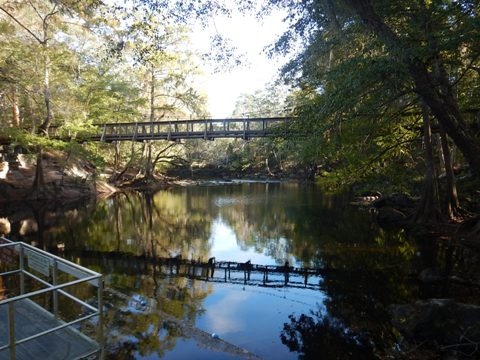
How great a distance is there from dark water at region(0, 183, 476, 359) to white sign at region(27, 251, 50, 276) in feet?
6.33

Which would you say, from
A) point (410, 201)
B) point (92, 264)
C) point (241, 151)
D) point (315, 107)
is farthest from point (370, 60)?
point (241, 151)

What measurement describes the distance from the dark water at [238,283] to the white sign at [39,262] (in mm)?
1930

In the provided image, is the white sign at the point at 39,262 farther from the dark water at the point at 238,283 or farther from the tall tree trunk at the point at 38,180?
the tall tree trunk at the point at 38,180

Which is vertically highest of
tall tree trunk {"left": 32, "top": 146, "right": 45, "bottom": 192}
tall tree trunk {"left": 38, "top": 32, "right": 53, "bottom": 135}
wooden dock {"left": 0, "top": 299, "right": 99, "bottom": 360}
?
tall tree trunk {"left": 38, "top": 32, "right": 53, "bottom": 135}

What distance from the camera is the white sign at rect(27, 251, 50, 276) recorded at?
408 centimetres

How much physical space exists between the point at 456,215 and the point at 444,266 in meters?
5.31

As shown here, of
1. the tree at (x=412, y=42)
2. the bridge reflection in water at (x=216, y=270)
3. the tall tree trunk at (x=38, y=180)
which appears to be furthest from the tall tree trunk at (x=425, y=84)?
the tall tree trunk at (x=38, y=180)

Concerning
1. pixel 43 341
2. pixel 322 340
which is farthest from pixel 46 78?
pixel 322 340

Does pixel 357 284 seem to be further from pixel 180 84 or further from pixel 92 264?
pixel 180 84

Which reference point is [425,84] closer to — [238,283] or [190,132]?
[238,283]

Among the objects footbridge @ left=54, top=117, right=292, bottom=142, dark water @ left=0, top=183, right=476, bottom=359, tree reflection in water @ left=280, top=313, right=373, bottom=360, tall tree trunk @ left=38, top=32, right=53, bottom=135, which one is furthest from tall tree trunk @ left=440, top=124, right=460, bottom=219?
tall tree trunk @ left=38, top=32, right=53, bottom=135

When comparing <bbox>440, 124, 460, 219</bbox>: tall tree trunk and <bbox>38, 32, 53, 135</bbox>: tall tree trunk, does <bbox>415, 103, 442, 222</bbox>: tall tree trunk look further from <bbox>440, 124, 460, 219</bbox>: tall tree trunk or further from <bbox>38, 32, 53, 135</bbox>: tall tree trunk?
<bbox>38, 32, 53, 135</bbox>: tall tree trunk

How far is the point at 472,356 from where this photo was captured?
5.19 metres

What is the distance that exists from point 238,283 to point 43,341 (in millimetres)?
5811
